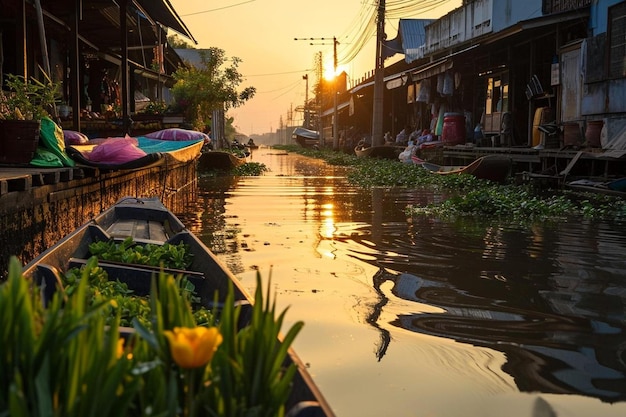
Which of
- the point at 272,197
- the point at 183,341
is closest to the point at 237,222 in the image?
the point at 272,197

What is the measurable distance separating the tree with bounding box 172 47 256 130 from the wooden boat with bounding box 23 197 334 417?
13039 millimetres

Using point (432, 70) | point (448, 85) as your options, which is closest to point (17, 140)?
point (432, 70)

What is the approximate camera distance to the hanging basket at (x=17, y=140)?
283 inches

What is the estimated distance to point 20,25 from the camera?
11109 millimetres

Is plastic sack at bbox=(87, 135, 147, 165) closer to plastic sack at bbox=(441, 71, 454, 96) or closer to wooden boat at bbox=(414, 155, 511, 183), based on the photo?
wooden boat at bbox=(414, 155, 511, 183)

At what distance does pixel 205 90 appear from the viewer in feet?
76.5

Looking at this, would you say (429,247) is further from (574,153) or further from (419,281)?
(574,153)

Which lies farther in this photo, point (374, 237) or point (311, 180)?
point (311, 180)

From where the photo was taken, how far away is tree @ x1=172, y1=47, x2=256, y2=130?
69.5 feet

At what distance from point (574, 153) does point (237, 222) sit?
24.5 feet

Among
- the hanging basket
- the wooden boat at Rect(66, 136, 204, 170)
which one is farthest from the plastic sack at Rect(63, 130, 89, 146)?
the hanging basket

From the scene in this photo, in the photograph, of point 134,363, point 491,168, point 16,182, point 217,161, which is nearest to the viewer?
point 134,363

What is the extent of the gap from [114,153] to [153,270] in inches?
206

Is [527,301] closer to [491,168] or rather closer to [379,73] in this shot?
[491,168]
